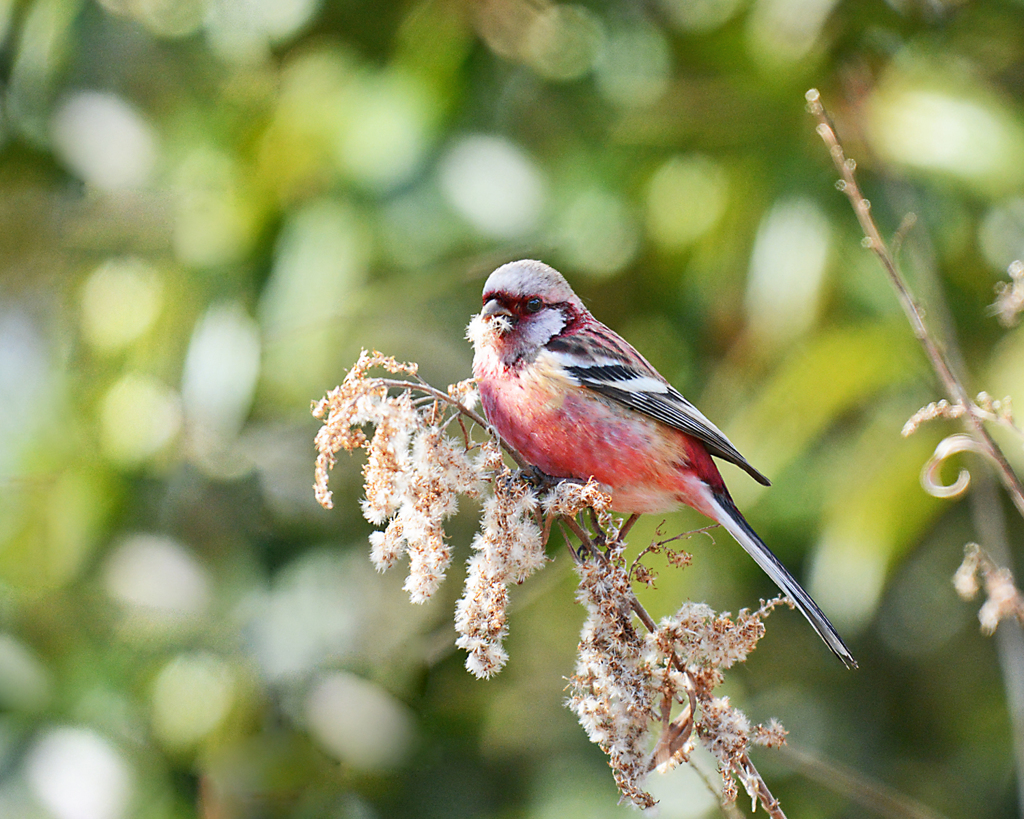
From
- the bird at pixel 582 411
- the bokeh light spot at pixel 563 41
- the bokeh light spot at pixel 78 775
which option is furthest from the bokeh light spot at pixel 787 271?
the bokeh light spot at pixel 78 775

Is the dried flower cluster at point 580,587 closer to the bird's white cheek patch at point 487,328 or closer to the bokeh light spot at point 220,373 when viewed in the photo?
the bird's white cheek patch at point 487,328

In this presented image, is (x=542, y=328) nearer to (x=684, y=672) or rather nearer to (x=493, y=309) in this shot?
(x=493, y=309)

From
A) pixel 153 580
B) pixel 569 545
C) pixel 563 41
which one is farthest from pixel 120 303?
pixel 569 545

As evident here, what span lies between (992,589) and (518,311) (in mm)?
1172

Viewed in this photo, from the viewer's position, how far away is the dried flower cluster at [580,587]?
1146 millimetres

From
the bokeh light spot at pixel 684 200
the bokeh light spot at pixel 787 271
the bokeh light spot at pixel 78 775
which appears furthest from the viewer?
the bokeh light spot at pixel 684 200

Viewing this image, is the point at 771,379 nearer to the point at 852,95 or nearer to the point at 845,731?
the point at 852,95

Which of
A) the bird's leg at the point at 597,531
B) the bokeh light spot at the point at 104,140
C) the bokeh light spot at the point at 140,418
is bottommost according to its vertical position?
the bokeh light spot at the point at 140,418

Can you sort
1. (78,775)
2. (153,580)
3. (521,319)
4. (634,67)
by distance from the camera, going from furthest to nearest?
(153,580) → (634,67) → (78,775) → (521,319)

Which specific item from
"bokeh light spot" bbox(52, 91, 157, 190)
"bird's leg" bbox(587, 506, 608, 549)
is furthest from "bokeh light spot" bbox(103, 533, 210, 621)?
"bird's leg" bbox(587, 506, 608, 549)

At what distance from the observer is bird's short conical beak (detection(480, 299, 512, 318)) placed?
1.98 metres

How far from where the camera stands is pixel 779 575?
1795 mm

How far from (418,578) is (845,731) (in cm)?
496

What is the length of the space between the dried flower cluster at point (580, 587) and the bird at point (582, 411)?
46 cm
